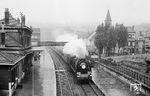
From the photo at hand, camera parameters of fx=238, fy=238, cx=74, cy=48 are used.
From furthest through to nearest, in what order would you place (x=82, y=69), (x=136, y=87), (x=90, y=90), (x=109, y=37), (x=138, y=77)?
(x=109, y=37) < (x=138, y=77) < (x=82, y=69) < (x=90, y=90) < (x=136, y=87)

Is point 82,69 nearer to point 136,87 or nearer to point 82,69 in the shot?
point 82,69

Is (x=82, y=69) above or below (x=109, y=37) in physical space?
below

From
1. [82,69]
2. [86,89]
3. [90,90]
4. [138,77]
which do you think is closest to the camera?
[90,90]

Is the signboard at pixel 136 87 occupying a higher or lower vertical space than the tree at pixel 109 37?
lower

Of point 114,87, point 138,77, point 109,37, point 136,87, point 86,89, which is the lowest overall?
point 114,87

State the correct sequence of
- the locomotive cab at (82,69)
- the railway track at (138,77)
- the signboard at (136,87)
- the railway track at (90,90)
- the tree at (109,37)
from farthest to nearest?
the tree at (109,37) < the locomotive cab at (82,69) < the railway track at (138,77) < the signboard at (136,87) < the railway track at (90,90)

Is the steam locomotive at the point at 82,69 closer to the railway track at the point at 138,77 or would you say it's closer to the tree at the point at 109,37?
the railway track at the point at 138,77

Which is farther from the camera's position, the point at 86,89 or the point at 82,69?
the point at 82,69

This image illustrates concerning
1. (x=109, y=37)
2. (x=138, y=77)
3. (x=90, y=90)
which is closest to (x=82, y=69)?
(x=90, y=90)

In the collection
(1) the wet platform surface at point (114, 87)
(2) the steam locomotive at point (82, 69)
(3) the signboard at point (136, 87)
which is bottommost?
(1) the wet platform surface at point (114, 87)

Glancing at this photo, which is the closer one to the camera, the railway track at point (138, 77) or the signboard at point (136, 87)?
the signboard at point (136, 87)

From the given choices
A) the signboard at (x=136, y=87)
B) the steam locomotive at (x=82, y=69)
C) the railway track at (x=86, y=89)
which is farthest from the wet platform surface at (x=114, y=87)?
the steam locomotive at (x=82, y=69)

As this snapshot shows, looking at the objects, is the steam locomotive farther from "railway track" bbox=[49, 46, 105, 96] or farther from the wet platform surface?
the wet platform surface

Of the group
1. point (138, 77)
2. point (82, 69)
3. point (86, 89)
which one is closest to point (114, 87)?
point (138, 77)
